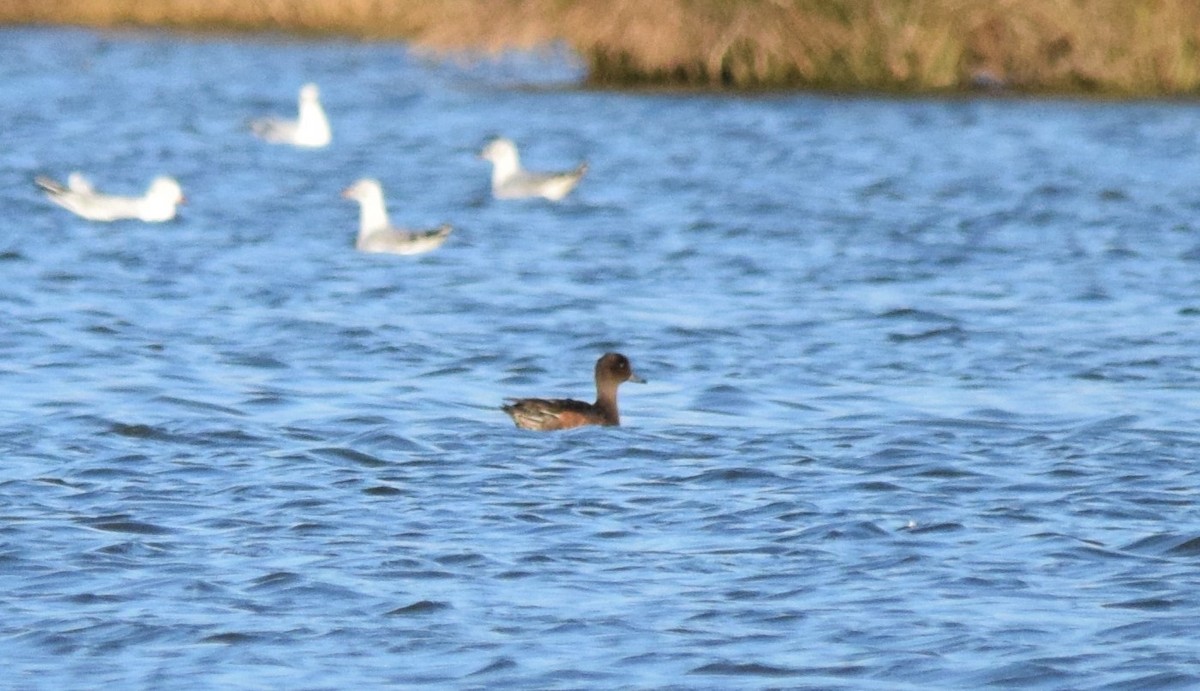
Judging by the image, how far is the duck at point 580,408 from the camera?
34.4 feet

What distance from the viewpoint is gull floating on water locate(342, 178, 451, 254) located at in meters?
17.5

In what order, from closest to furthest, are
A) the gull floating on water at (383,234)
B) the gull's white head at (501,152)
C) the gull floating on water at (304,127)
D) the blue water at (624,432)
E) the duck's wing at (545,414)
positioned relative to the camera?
the blue water at (624,432)
the duck's wing at (545,414)
the gull floating on water at (383,234)
the gull's white head at (501,152)
the gull floating on water at (304,127)

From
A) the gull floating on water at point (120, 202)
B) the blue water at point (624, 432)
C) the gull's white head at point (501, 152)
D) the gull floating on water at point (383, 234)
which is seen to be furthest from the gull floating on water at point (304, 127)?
the gull floating on water at point (383, 234)

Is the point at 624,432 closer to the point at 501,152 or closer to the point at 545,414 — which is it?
the point at 545,414

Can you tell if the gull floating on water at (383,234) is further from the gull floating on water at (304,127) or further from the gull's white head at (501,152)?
the gull floating on water at (304,127)

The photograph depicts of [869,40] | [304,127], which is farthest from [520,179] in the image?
[869,40]

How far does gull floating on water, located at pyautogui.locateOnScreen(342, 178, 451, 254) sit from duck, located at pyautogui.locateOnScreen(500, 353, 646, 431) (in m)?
6.30

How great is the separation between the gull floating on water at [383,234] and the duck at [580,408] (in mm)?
6299

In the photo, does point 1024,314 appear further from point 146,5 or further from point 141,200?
point 146,5

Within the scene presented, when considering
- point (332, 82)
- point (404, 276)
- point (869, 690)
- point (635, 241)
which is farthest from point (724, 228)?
point (332, 82)

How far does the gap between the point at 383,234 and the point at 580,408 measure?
7120 millimetres

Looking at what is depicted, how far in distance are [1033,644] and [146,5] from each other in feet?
132

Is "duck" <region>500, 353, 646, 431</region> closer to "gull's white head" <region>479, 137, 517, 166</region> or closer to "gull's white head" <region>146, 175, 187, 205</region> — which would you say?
"gull's white head" <region>146, 175, 187, 205</region>

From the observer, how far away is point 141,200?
1905 cm
